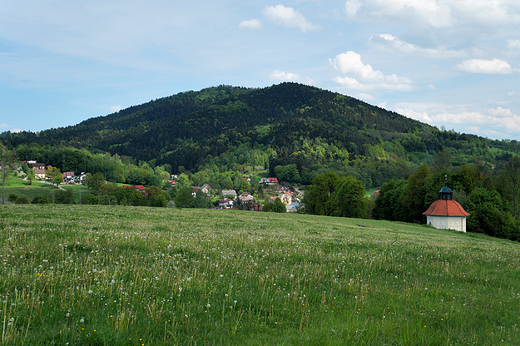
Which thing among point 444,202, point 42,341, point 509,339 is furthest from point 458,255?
point 444,202

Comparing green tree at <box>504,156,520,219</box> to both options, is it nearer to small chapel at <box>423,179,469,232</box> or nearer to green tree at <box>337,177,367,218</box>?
small chapel at <box>423,179,469,232</box>

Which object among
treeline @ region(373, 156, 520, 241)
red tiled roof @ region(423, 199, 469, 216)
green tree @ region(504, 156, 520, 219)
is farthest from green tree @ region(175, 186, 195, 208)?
green tree @ region(504, 156, 520, 219)

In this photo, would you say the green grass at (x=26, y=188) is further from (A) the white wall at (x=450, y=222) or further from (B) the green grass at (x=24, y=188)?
(A) the white wall at (x=450, y=222)

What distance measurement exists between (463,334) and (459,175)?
258ft

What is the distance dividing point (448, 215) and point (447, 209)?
139 centimetres

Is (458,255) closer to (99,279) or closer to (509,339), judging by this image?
(509,339)

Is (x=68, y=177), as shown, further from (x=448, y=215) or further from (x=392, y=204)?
(x=448, y=215)

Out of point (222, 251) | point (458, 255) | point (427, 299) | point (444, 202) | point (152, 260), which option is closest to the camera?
point (427, 299)

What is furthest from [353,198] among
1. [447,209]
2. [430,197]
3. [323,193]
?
[447,209]

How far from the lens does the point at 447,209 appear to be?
59250 mm

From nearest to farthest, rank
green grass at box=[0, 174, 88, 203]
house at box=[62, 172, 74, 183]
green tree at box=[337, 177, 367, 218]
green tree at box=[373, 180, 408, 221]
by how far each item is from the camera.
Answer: green tree at box=[337, 177, 367, 218] < green tree at box=[373, 180, 408, 221] < green grass at box=[0, 174, 88, 203] < house at box=[62, 172, 74, 183]

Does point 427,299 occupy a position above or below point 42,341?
below

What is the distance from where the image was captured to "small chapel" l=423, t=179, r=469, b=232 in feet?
193

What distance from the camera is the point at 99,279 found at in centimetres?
618
